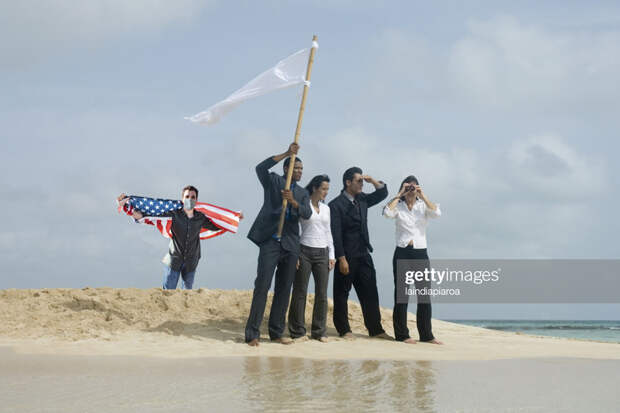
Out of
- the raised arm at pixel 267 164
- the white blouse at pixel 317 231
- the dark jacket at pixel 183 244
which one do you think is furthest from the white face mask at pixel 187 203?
the raised arm at pixel 267 164

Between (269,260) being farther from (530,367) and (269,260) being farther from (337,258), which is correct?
(530,367)

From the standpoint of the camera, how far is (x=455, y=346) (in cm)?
731

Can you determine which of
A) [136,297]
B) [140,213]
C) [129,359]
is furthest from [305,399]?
[140,213]

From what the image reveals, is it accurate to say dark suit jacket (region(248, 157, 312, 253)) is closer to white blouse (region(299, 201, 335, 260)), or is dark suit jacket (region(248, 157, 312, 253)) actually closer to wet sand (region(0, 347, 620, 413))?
white blouse (region(299, 201, 335, 260))

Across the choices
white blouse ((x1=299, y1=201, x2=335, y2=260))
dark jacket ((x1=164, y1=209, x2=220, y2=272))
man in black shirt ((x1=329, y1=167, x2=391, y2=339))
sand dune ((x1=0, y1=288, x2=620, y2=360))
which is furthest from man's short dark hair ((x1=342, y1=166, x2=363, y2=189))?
dark jacket ((x1=164, y1=209, x2=220, y2=272))

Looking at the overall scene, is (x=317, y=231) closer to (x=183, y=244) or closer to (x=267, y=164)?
(x=267, y=164)

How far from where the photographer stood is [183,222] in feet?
30.7

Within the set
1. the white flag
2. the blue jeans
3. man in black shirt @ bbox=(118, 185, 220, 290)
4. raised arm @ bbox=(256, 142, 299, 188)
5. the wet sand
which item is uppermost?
the white flag

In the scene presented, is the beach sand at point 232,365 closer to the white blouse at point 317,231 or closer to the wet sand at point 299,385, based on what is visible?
the wet sand at point 299,385

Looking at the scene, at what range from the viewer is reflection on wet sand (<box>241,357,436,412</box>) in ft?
12.1

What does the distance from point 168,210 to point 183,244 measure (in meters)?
0.83

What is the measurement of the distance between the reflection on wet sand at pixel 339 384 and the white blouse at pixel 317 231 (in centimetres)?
159

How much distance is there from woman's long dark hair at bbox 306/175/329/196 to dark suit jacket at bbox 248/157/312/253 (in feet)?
1.35

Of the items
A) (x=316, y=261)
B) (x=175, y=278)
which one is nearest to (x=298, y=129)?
(x=316, y=261)
